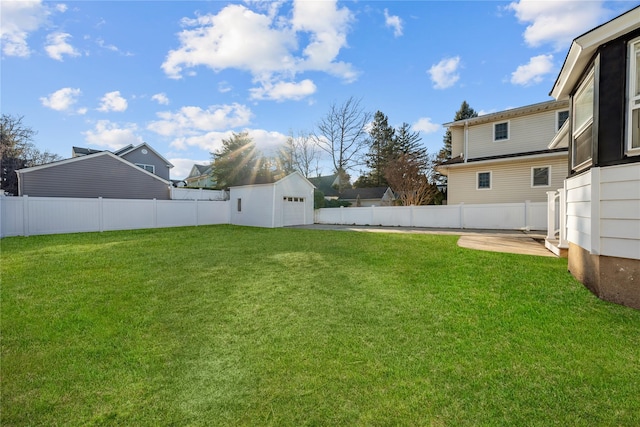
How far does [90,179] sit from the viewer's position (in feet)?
55.1

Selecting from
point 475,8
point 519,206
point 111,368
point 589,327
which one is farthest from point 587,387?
point 519,206

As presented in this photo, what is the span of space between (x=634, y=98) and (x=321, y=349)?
16.6ft

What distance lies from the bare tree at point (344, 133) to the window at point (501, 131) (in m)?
15.9

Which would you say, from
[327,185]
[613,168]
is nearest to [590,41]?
[613,168]

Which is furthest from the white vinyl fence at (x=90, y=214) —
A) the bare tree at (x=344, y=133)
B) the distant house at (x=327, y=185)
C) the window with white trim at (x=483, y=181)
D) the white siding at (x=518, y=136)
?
the distant house at (x=327, y=185)

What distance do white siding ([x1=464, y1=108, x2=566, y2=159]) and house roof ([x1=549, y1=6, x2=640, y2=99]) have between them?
10920 mm

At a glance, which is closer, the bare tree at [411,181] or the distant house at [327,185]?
the bare tree at [411,181]

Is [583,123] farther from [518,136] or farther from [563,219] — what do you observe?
[518,136]

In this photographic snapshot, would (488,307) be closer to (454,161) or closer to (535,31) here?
(535,31)

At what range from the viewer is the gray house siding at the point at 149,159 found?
2292 cm

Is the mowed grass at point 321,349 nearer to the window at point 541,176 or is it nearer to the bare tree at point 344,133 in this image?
the window at point 541,176

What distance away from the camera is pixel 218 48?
9586 millimetres

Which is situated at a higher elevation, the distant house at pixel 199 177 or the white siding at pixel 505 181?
the distant house at pixel 199 177

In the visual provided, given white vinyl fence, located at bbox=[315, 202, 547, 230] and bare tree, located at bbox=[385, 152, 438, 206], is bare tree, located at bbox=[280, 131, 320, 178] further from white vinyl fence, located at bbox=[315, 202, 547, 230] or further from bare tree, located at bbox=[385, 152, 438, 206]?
white vinyl fence, located at bbox=[315, 202, 547, 230]
